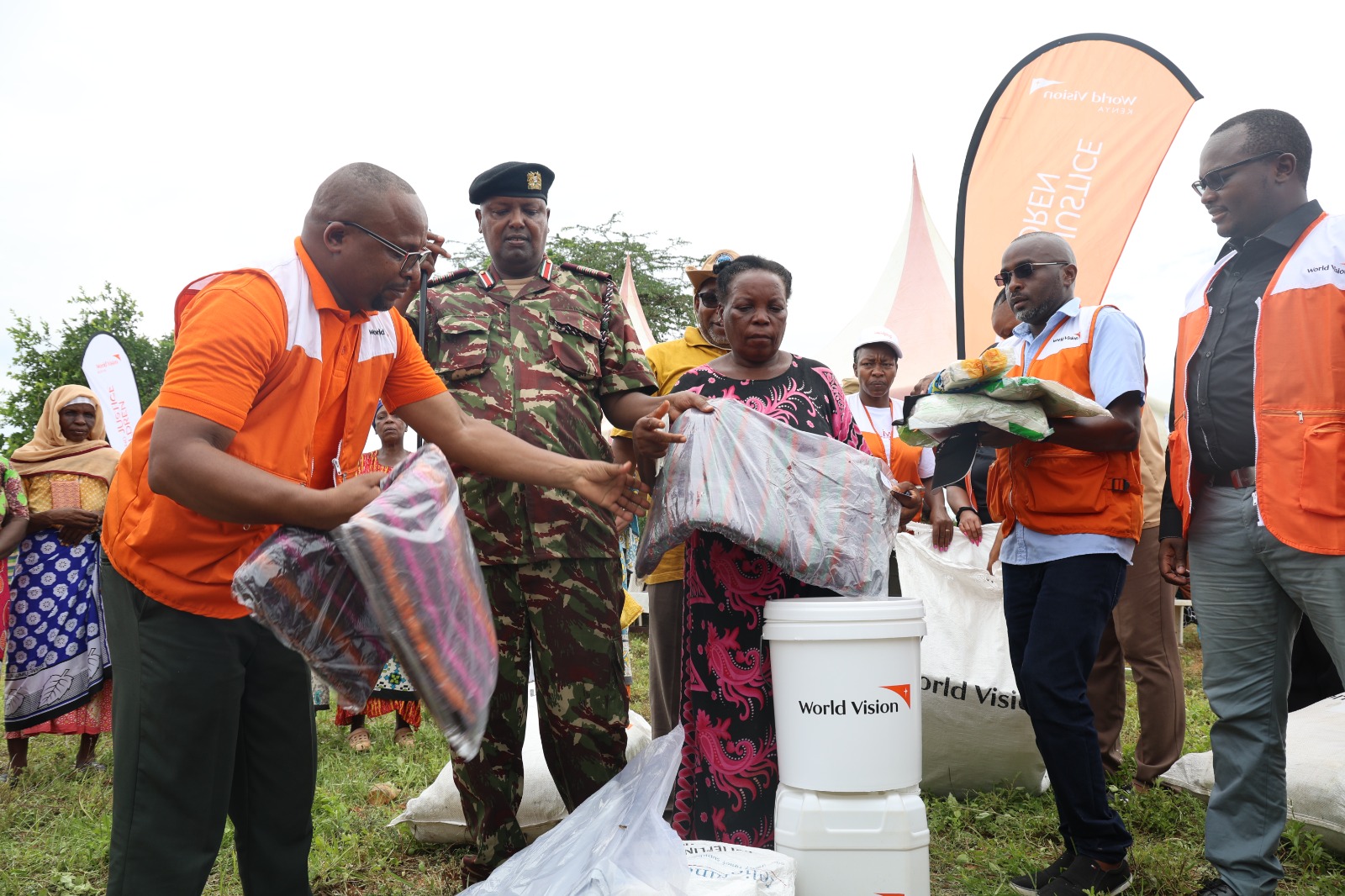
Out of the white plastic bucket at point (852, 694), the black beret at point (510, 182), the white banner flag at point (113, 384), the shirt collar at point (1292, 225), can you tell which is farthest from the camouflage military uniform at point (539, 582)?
the white banner flag at point (113, 384)

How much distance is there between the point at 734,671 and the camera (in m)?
2.87

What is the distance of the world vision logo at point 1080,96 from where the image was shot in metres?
7.66

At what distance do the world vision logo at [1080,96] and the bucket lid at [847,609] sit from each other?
673 centimetres

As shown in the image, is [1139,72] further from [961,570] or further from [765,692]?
[765,692]

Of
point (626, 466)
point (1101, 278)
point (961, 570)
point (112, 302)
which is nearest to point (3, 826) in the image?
point (626, 466)

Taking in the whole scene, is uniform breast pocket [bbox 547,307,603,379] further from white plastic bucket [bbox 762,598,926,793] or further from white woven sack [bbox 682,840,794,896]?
white woven sack [bbox 682,840,794,896]

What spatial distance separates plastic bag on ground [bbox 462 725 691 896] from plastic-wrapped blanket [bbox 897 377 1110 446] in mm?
1232

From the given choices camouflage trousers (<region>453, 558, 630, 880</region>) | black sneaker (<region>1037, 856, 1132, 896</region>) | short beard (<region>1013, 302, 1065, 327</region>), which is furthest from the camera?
short beard (<region>1013, 302, 1065, 327</region>)

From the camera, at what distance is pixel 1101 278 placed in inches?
290

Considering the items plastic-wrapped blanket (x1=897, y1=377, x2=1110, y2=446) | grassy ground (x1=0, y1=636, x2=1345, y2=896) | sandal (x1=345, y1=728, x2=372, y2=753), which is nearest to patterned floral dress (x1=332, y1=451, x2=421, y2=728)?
sandal (x1=345, y1=728, x2=372, y2=753)

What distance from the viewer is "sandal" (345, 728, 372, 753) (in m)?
4.97

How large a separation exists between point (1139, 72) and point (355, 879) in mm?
8008

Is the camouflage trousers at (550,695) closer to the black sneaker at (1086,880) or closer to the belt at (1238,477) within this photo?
the black sneaker at (1086,880)

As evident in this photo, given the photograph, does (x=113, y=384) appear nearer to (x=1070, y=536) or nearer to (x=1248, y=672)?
(x=1070, y=536)
